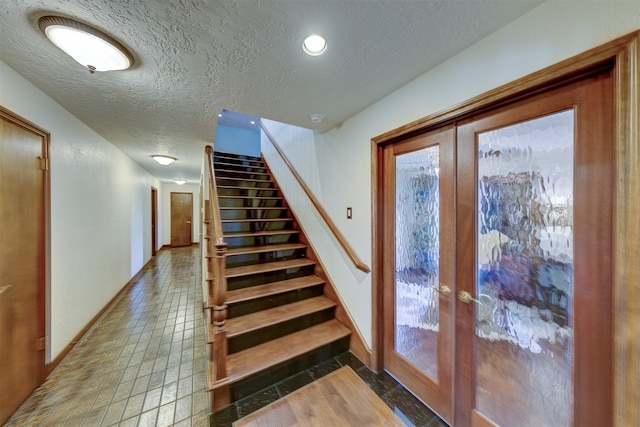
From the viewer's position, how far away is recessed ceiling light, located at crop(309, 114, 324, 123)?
2115 millimetres

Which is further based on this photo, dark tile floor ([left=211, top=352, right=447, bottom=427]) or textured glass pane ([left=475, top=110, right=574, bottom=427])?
dark tile floor ([left=211, top=352, right=447, bottom=427])

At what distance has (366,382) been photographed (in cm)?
179

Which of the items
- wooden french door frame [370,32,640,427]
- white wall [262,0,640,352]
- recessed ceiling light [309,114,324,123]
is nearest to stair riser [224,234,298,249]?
white wall [262,0,640,352]

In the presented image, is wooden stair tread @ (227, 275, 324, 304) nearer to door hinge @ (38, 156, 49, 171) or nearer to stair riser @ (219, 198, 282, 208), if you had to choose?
stair riser @ (219, 198, 282, 208)

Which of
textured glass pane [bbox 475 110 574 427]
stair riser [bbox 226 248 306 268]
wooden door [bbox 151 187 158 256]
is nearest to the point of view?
textured glass pane [bbox 475 110 574 427]

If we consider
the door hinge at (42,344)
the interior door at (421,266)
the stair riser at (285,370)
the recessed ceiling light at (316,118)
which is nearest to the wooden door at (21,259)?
the door hinge at (42,344)

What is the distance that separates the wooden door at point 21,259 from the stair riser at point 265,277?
4.55ft

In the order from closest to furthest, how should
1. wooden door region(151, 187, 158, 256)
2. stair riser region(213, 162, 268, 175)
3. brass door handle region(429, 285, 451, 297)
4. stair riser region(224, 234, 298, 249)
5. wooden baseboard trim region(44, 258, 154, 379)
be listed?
1. brass door handle region(429, 285, 451, 297)
2. wooden baseboard trim region(44, 258, 154, 379)
3. stair riser region(224, 234, 298, 249)
4. stair riser region(213, 162, 268, 175)
5. wooden door region(151, 187, 158, 256)

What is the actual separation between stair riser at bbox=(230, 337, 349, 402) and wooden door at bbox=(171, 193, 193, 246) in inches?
307

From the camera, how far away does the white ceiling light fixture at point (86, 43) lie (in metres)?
1.07

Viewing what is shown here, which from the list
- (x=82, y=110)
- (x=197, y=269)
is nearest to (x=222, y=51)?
(x=82, y=110)

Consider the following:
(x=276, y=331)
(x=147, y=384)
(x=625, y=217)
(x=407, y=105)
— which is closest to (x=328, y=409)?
(x=276, y=331)

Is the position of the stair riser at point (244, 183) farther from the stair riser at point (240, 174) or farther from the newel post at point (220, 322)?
the newel post at point (220, 322)

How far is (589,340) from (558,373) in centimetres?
23
